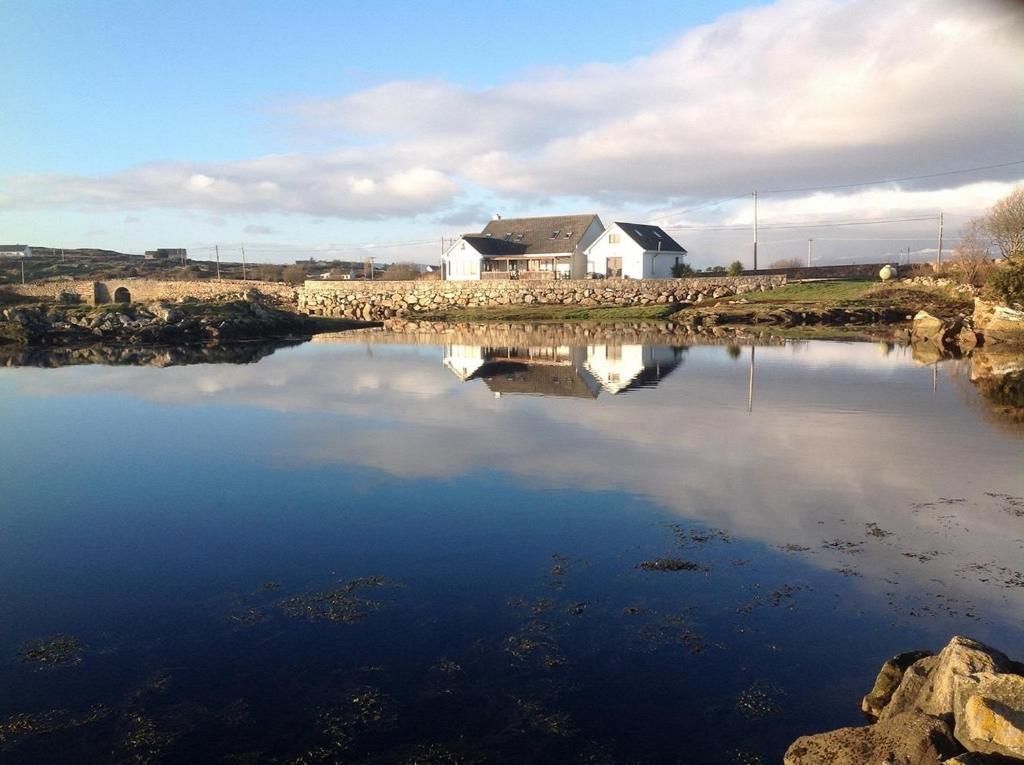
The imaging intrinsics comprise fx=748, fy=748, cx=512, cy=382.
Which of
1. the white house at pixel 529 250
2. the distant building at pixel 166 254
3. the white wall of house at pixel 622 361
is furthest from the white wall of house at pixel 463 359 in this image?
the distant building at pixel 166 254

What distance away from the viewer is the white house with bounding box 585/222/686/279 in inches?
2606

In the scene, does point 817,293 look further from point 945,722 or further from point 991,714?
point 991,714

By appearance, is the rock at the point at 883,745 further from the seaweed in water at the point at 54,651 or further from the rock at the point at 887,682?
the seaweed in water at the point at 54,651

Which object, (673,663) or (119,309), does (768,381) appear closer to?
(673,663)

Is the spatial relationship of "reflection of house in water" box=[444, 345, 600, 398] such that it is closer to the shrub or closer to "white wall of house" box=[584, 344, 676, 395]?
"white wall of house" box=[584, 344, 676, 395]

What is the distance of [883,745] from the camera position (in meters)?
4.99

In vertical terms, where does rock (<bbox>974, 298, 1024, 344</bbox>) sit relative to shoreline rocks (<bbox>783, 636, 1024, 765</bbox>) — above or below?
above

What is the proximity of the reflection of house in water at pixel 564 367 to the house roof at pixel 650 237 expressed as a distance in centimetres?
3291

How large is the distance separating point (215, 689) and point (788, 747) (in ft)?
15.2

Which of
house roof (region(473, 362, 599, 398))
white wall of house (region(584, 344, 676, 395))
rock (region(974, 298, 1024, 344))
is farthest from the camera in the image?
rock (region(974, 298, 1024, 344))

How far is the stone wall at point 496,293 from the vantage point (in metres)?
57.2

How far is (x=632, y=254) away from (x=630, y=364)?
4002 cm

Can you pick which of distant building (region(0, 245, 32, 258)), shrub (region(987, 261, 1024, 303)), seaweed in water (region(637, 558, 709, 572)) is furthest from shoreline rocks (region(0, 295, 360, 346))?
distant building (region(0, 245, 32, 258))

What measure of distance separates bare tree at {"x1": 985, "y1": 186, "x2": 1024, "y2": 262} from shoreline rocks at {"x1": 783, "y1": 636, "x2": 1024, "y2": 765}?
51.6 meters
